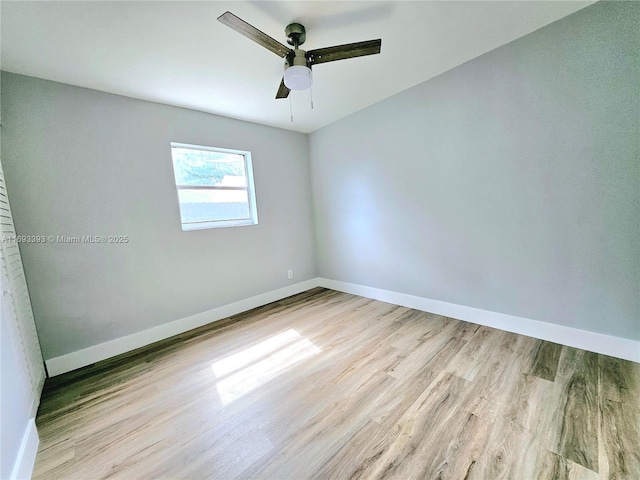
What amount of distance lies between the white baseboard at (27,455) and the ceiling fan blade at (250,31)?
7.74 ft

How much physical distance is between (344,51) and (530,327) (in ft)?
8.75

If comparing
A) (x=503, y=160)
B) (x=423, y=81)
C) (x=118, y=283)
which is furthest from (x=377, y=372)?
(x=423, y=81)

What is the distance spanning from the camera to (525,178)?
6.60 feet

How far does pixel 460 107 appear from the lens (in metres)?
2.30

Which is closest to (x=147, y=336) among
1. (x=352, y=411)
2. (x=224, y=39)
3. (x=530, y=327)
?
(x=352, y=411)

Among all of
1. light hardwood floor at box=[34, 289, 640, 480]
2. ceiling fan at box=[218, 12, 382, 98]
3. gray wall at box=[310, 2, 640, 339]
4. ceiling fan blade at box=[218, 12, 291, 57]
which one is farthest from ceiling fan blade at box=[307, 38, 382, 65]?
light hardwood floor at box=[34, 289, 640, 480]

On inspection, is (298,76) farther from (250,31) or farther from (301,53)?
(250,31)

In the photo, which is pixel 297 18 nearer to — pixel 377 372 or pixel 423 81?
pixel 423 81

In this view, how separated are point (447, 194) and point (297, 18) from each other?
A: 1988 mm

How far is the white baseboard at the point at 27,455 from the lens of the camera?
1.12m

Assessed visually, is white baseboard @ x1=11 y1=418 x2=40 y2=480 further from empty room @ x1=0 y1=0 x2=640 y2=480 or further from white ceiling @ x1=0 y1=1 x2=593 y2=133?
white ceiling @ x1=0 y1=1 x2=593 y2=133

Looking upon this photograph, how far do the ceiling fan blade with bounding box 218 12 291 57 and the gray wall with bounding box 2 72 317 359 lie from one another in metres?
1.66

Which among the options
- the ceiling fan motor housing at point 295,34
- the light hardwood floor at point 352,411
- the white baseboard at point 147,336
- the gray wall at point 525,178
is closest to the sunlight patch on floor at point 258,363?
the light hardwood floor at point 352,411

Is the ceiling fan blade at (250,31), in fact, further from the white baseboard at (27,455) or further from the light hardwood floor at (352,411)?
the white baseboard at (27,455)
